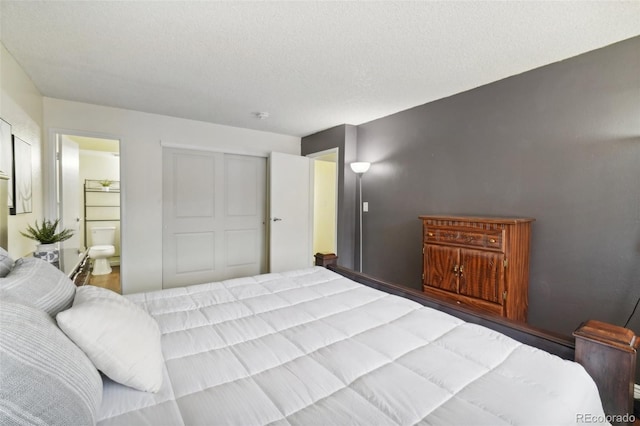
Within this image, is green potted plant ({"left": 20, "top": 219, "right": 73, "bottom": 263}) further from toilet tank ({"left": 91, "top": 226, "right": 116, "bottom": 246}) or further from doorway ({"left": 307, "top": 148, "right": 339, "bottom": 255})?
doorway ({"left": 307, "top": 148, "right": 339, "bottom": 255})

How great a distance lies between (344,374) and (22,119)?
121 inches

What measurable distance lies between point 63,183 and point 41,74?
4.05ft

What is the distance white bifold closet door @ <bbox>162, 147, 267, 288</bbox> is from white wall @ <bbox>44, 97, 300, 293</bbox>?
0.55 ft

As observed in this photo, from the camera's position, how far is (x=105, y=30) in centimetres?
182

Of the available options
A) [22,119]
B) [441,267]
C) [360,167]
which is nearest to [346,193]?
[360,167]

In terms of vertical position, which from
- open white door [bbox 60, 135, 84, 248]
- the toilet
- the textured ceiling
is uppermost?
the textured ceiling

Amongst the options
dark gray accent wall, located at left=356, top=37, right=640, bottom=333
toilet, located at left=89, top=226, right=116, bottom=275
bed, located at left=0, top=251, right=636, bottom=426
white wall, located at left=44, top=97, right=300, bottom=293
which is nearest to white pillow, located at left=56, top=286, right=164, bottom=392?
bed, located at left=0, top=251, right=636, bottom=426

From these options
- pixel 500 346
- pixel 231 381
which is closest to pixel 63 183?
pixel 231 381

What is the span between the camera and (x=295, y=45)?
1.96 metres

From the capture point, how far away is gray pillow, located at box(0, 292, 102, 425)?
561 mm

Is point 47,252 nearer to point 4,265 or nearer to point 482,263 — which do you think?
point 4,265

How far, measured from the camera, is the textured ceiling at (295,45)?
1.61 m

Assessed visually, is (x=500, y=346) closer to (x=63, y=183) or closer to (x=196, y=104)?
(x=196, y=104)

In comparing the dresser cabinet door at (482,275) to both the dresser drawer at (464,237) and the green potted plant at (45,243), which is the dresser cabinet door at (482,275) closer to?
the dresser drawer at (464,237)
